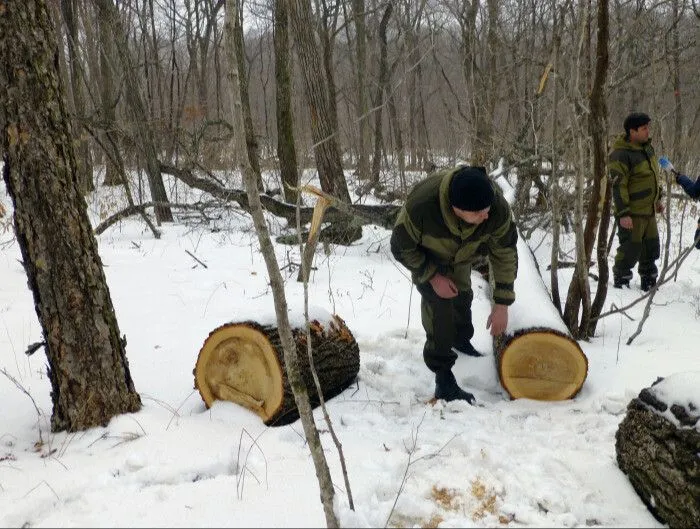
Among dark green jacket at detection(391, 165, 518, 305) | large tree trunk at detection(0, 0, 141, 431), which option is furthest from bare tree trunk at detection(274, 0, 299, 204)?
large tree trunk at detection(0, 0, 141, 431)

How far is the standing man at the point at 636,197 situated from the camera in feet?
16.8

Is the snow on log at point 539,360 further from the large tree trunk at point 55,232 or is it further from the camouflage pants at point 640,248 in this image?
the camouflage pants at point 640,248

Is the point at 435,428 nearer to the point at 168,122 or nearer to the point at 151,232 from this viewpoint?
the point at 151,232

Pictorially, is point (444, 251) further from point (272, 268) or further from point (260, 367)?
point (272, 268)

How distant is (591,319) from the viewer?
146 inches

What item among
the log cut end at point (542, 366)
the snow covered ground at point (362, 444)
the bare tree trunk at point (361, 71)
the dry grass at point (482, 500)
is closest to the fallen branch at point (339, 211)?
the snow covered ground at point (362, 444)

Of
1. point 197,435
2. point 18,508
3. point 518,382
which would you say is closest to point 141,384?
point 197,435

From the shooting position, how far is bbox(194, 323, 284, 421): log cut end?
2.64 m

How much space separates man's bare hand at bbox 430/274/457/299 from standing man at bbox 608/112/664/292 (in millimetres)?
3031

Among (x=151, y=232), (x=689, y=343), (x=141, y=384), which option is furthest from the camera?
(x=151, y=232)

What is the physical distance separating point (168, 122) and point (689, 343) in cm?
1040

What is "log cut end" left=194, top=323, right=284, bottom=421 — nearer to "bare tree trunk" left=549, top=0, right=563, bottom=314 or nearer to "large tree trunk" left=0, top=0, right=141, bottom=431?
"large tree trunk" left=0, top=0, right=141, bottom=431

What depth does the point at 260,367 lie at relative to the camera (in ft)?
8.83

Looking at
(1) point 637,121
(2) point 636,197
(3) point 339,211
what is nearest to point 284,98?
(3) point 339,211
